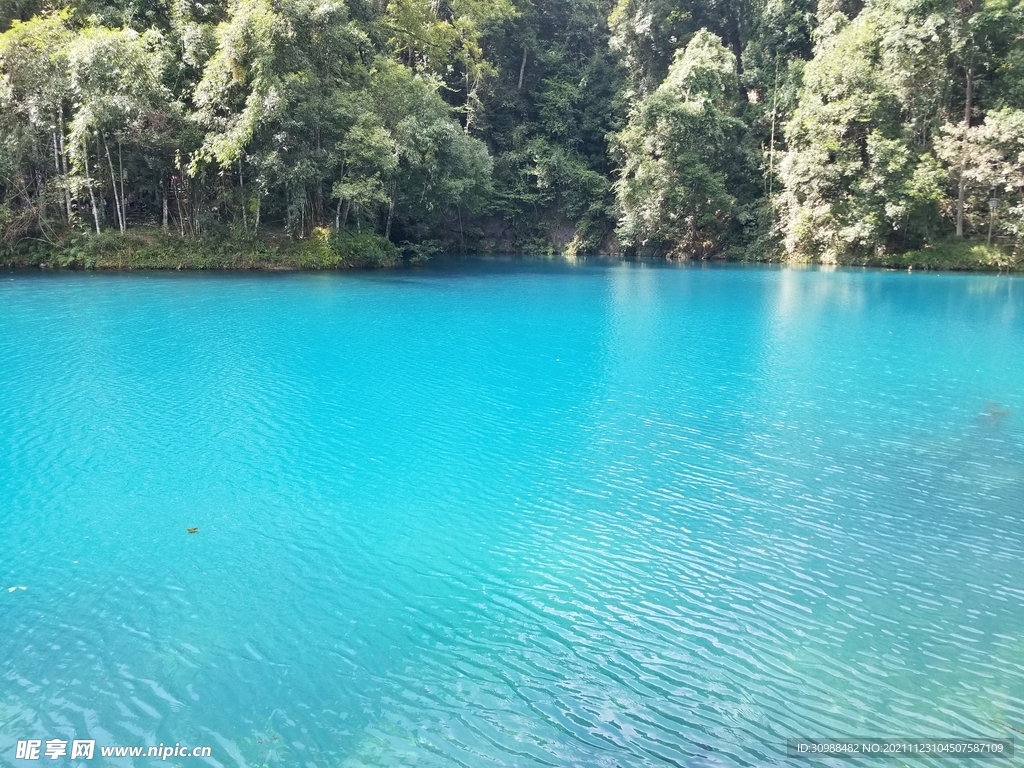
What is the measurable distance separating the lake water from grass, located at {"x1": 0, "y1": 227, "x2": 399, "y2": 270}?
1704 cm

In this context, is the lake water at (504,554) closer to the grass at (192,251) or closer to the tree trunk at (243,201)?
the grass at (192,251)

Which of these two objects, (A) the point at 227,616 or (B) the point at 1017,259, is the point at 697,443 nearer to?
(A) the point at 227,616

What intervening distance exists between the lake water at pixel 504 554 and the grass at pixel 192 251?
55.9ft

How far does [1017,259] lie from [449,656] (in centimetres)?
3856

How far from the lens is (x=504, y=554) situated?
6.75 meters

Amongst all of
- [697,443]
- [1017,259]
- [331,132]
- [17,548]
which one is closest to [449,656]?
[17,548]

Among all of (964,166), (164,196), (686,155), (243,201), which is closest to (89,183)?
(164,196)

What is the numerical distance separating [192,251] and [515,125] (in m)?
27.2

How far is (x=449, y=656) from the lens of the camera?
5.19m

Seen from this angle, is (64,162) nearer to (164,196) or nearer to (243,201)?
(164,196)

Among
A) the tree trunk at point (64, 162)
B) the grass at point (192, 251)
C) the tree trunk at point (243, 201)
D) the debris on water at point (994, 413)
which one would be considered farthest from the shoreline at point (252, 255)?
the debris on water at point (994, 413)

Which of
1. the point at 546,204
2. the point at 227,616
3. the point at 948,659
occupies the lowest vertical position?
the point at 948,659

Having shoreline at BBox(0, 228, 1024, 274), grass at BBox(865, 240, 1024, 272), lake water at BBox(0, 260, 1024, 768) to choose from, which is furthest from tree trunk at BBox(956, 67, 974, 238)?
lake water at BBox(0, 260, 1024, 768)

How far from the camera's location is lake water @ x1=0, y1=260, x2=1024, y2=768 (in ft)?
15.0
